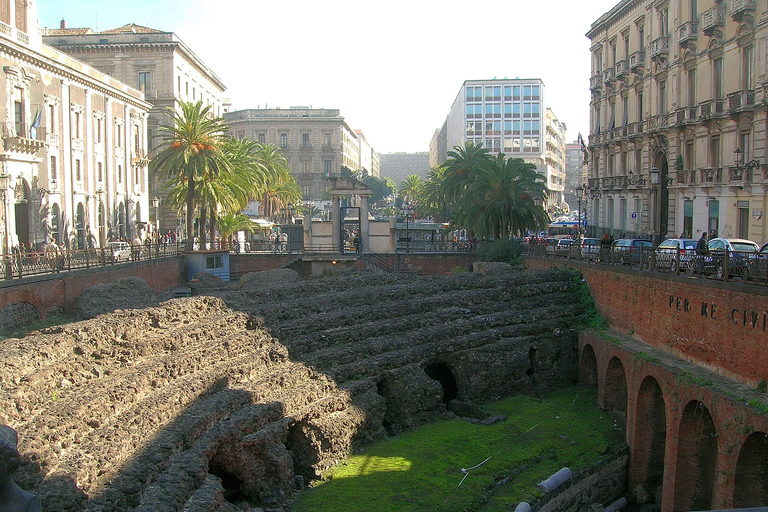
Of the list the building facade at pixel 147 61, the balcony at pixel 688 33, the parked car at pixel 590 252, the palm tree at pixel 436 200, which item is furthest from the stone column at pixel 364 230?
the palm tree at pixel 436 200

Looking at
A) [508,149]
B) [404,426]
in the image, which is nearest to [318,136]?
[508,149]

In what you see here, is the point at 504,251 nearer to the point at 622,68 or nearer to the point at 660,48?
the point at 660,48

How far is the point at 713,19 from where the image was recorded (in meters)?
33.2

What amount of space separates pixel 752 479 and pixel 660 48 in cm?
3014

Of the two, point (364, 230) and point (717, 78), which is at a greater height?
point (717, 78)

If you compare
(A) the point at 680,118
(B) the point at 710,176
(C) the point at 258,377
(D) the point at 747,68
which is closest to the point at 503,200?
(A) the point at 680,118

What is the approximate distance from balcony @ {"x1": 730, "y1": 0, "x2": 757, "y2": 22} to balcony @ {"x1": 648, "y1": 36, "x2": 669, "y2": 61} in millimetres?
7541

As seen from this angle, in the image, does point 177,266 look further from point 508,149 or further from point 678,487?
point 508,149

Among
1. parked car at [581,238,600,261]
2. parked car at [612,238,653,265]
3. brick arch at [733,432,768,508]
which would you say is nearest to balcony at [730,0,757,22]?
parked car at [581,238,600,261]

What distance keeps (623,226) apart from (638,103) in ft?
27.5

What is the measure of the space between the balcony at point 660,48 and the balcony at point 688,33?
232 centimetres

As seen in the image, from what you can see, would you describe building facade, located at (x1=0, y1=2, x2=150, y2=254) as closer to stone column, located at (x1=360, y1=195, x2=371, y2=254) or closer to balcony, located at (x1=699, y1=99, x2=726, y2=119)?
stone column, located at (x1=360, y1=195, x2=371, y2=254)

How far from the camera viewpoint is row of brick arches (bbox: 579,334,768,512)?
1539 cm

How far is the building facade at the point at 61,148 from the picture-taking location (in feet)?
120
